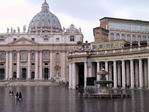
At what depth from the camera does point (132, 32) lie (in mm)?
133375

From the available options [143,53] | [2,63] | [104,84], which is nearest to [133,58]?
[143,53]

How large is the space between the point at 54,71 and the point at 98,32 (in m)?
54.8

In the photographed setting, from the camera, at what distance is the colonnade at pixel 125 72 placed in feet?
238

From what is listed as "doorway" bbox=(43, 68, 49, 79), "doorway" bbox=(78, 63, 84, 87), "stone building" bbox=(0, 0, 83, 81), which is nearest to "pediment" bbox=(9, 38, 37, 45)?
"stone building" bbox=(0, 0, 83, 81)

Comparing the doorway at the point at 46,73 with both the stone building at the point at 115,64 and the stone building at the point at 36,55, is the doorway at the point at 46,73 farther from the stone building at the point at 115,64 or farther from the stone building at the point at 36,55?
the stone building at the point at 115,64

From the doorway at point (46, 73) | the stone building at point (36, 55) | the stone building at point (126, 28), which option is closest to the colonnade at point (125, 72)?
the stone building at point (126, 28)

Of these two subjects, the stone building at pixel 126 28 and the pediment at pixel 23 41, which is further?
the pediment at pixel 23 41

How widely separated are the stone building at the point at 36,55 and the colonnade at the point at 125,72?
75260mm

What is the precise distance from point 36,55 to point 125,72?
86219 millimetres

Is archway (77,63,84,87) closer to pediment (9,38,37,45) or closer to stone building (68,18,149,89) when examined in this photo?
stone building (68,18,149,89)

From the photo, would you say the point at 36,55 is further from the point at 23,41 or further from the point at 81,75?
A: the point at 81,75

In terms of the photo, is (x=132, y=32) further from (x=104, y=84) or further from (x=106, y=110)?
(x=106, y=110)

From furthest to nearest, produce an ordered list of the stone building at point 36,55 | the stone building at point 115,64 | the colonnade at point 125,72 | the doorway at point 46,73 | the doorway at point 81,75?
the doorway at point 46,73 → the stone building at point 36,55 → the doorway at point 81,75 → the colonnade at point 125,72 → the stone building at point 115,64

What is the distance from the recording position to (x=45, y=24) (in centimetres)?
19200
